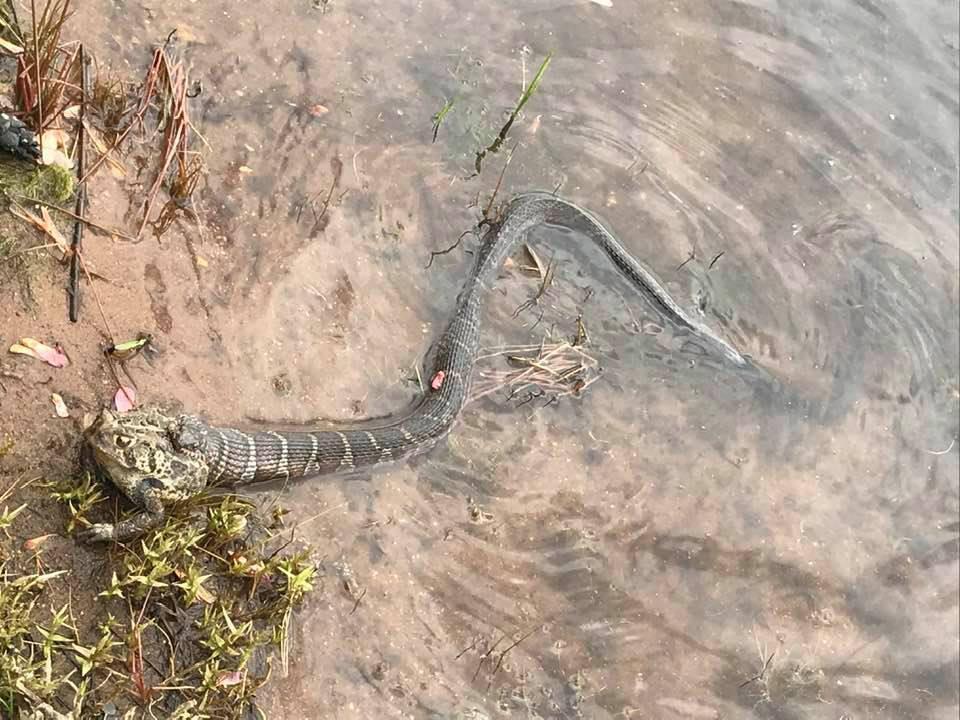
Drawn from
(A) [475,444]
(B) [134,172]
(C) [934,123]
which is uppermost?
(C) [934,123]

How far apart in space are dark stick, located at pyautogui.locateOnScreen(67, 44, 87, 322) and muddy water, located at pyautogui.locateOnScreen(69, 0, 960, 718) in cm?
17

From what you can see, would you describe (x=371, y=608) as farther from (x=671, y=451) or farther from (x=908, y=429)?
(x=908, y=429)

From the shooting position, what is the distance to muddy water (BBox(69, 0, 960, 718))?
4.59m

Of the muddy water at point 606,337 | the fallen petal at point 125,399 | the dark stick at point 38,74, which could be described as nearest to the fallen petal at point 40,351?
the fallen petal at point 125,399

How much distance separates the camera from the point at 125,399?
13.6 feet

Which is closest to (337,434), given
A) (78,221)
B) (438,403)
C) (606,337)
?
(438,403)

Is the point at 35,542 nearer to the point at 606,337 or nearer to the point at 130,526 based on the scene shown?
the point at 130,526

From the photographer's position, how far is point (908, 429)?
610cm

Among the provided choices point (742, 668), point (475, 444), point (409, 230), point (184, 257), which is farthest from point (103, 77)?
point (742, 668)

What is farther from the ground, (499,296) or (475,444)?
(499,296)

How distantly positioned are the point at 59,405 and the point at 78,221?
101cm

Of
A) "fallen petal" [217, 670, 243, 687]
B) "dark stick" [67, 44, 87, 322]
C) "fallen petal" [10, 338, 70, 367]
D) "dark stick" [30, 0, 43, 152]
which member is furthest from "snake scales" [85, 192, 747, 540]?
"dark stick" [30, 0, 43, 152]

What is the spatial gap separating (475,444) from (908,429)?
3.43 metres

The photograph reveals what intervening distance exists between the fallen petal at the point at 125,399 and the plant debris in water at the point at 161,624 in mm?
406
